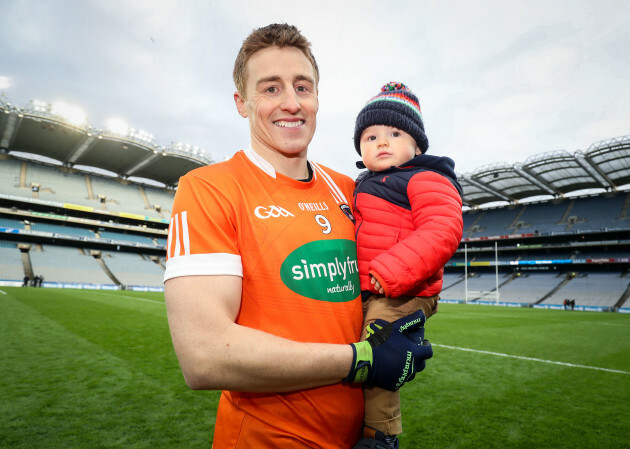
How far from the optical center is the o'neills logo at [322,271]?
4.92 feet

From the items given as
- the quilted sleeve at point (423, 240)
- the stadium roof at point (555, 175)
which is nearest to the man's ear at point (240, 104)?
the quilted sleeve at point (423, 240)

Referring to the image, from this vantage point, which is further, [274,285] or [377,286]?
[377,286]

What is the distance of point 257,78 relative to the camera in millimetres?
1701

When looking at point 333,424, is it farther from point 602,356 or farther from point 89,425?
point 602,356

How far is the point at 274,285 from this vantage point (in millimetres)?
1460

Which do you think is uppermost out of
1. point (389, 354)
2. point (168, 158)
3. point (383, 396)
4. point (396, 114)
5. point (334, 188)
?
point (168, 158)

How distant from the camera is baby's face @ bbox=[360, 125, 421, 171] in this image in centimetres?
231

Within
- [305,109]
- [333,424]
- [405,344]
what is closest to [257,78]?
[305,109]

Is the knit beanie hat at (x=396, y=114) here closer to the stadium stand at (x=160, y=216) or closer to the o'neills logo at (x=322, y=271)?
the o'neills logo at (x=322, y=271)

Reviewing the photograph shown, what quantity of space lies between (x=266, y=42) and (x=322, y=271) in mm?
1086

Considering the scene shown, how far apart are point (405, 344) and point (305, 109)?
1.16 meters

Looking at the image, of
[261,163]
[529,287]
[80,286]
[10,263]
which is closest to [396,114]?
[261,163]

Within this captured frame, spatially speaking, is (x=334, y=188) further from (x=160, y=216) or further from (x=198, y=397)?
(x=160, y=216)

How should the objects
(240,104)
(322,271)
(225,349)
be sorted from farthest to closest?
(240,104) → (322,271) → (225,349)
